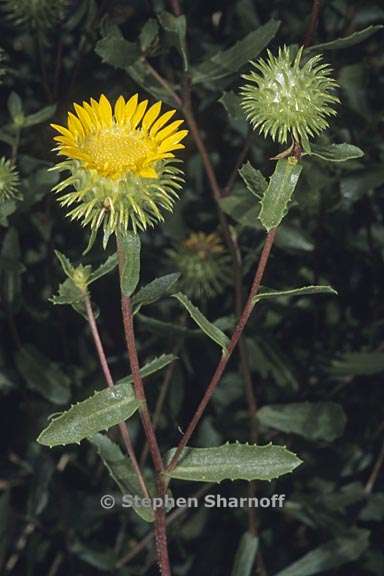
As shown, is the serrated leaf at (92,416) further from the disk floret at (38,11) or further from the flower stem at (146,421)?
the disk floret at (38,11)

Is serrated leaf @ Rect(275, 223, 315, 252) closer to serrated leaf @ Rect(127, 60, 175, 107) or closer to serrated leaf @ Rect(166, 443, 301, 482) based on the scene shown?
serrated leaf @ Rect(127, 60, 175, 107)

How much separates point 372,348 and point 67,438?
1.03 metres

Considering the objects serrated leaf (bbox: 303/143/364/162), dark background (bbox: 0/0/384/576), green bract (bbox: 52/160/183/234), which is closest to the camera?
green bract (bbox: 52/160/183/234)

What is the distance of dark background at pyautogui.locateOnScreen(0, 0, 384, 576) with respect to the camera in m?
2.15

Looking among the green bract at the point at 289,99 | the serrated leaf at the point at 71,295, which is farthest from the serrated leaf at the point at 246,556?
the green bract at the point at 289,99

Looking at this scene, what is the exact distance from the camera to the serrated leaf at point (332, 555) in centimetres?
214

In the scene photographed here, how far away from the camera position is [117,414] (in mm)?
1507

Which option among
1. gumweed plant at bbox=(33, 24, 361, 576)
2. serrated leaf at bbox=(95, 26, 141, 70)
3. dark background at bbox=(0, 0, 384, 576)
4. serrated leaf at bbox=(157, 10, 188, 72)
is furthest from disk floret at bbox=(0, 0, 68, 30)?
gumweed plant at bbox=(33, 24, 361, 576)

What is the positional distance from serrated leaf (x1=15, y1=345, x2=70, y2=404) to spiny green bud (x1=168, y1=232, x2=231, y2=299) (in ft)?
1.05

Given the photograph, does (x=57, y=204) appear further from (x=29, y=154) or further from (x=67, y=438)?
(x=67, y=438)

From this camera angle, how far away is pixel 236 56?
6.39 ft

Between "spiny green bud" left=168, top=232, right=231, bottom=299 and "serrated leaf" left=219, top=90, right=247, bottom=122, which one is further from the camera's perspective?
"spiny green bud" left=168, top=232, right=231, bottom=299

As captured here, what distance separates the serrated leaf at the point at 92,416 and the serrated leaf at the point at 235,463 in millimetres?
127

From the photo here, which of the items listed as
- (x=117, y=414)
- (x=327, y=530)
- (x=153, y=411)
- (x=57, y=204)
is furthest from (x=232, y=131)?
(x=117, y=414)
